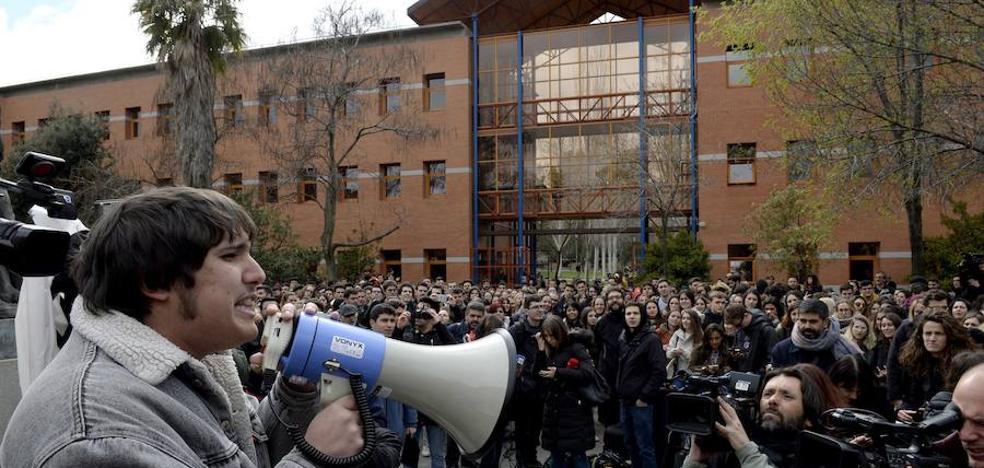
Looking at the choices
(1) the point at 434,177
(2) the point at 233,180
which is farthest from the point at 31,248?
(2) the point at 233,180

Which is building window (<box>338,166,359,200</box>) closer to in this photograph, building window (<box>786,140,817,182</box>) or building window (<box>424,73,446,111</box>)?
building window (<box>424,73,446,111</box>)

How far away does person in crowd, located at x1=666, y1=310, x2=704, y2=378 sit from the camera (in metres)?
8.39

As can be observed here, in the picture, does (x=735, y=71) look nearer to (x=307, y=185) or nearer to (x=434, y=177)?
(x=434, y=177)

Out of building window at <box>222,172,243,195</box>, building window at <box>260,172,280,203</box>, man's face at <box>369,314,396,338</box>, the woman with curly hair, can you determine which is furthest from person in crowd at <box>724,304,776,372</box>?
building window at <box>222,172,243,195</box>

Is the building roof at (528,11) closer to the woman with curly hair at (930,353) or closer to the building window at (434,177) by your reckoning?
the building window at (434,177)

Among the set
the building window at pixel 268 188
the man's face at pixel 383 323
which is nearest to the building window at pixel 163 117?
the building window at pixel 268 188

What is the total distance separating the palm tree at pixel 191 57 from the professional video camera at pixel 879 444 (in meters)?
18.4

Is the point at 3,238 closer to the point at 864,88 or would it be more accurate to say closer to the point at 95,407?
the point at 95,407

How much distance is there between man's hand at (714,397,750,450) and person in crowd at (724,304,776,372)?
475 centimetres

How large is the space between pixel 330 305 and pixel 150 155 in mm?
19920

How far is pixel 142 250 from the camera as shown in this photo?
1493mm

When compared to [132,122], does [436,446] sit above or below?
below

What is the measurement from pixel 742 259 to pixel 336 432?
2443 centimetres

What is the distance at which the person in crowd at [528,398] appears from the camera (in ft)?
25.4
